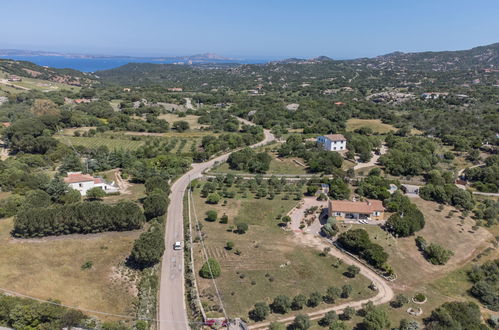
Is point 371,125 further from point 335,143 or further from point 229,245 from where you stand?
point 229,245

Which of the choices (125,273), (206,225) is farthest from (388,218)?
(125,273)

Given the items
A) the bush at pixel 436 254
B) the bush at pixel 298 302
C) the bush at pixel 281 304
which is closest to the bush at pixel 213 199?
the bush at pixel 281 304

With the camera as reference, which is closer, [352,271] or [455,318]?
[455,318]

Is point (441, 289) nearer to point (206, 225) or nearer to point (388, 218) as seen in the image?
point (388, 218)

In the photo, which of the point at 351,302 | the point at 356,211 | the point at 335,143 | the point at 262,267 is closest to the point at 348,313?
the point at 351,302

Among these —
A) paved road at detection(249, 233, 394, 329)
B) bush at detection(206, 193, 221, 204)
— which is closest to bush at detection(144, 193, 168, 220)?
bush at detection(206, 193, 221, 204)

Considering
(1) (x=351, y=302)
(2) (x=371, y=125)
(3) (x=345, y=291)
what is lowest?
(1) (x=351, y=302)
